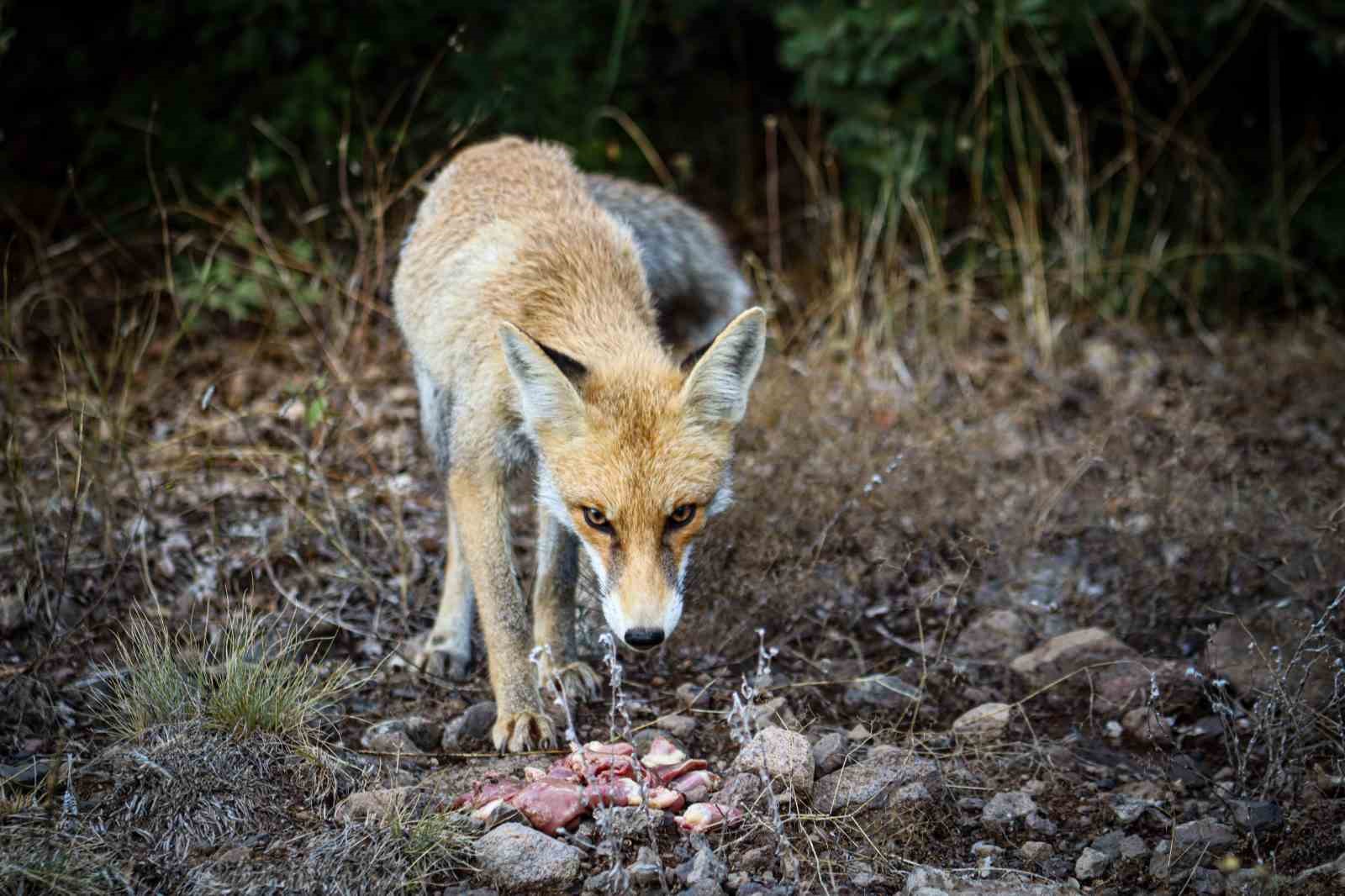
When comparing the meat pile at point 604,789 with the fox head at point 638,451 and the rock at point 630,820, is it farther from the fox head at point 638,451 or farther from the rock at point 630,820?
the fox head at point 638,451

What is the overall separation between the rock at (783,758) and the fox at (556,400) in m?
0.41

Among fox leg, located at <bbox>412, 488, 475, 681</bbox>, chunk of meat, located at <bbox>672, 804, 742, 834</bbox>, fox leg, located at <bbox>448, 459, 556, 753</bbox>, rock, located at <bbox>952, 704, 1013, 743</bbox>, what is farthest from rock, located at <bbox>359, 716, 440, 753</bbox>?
rock, located at <bbox>952, 704, 1013, 743</bbox>

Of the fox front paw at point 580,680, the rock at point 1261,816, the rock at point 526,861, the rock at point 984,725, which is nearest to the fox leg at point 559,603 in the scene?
the fox front paw at point 580,680

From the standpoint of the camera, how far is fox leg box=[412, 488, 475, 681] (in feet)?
14.7

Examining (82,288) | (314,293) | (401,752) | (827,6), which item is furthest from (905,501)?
(82,288)

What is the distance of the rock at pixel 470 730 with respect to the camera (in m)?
3.90

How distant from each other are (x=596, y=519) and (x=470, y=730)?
2.98 ft

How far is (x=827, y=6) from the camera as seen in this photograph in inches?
279

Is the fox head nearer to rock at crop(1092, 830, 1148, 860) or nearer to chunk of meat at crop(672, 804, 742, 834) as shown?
chunk of meat at crop(672, 804, 742, 834)

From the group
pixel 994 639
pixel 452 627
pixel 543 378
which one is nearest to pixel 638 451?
pixel 543 378

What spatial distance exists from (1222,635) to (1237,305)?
4.27 m

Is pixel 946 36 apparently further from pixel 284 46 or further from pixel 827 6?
pixel 284 46

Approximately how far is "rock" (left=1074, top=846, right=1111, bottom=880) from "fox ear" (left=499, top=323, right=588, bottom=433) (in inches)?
71.9

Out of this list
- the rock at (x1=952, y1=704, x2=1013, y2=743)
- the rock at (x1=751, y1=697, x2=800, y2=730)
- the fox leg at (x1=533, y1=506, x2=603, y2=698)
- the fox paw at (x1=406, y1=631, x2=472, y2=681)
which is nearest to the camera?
the rock at (x1=751, y1=697, x2=800, y2=730)
